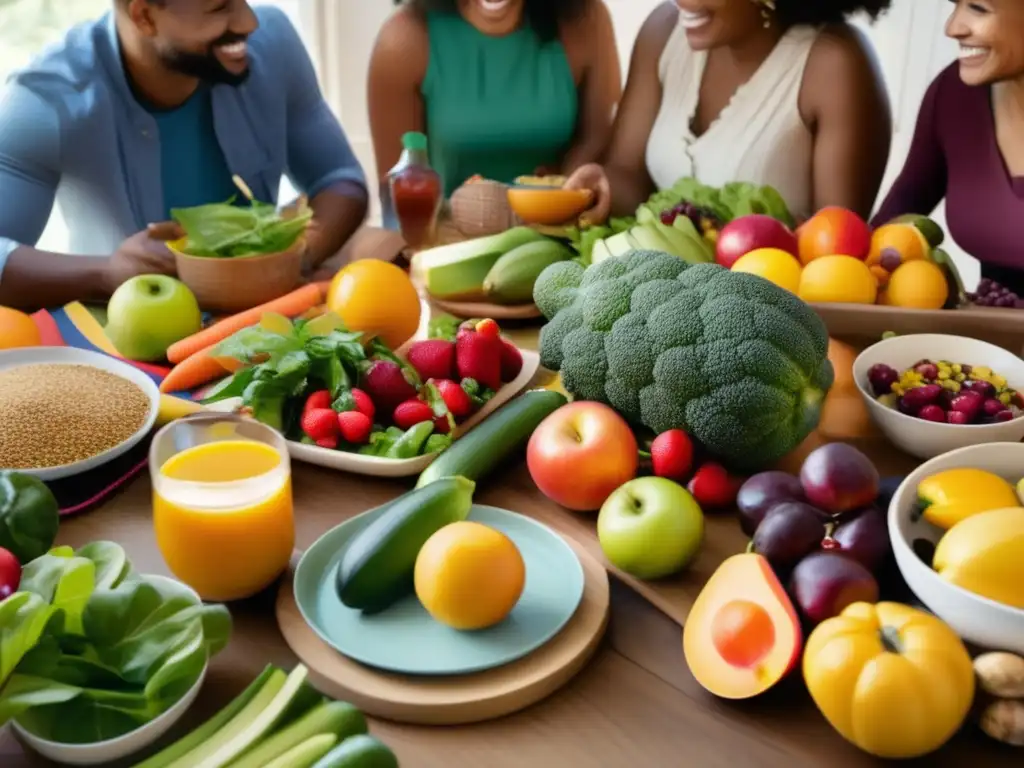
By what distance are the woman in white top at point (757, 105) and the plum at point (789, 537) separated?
116 cm

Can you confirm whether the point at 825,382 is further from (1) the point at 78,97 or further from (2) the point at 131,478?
(1) the point at 78,97

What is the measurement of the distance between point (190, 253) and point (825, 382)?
92 centimetres

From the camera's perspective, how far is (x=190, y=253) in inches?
52.7

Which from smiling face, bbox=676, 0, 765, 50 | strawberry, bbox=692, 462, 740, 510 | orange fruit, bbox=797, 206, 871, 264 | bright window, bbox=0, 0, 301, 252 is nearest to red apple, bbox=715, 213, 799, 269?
orange fruit, bbox=797, 206, 871, 264

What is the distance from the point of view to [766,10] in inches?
79.2

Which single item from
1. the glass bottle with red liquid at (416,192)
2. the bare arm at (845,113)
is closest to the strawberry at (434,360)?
the glass bottle with red liquid at (416,192)

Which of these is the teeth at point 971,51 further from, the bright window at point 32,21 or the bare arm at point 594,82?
the bright window at point 32,21

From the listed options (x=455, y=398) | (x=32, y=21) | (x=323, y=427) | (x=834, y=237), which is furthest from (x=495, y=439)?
(x=32, y=21)

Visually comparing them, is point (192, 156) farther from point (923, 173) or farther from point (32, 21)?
point (923, 173)

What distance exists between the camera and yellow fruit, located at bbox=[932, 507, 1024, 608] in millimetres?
650

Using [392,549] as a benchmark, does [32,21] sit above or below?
above

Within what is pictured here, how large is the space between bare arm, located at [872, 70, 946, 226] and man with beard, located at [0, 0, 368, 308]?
1.23m

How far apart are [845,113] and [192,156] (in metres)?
1.45

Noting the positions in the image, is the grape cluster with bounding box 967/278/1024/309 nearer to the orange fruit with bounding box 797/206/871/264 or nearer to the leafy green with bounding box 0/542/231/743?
the orange fruit with bounding box 797/206/871/264
